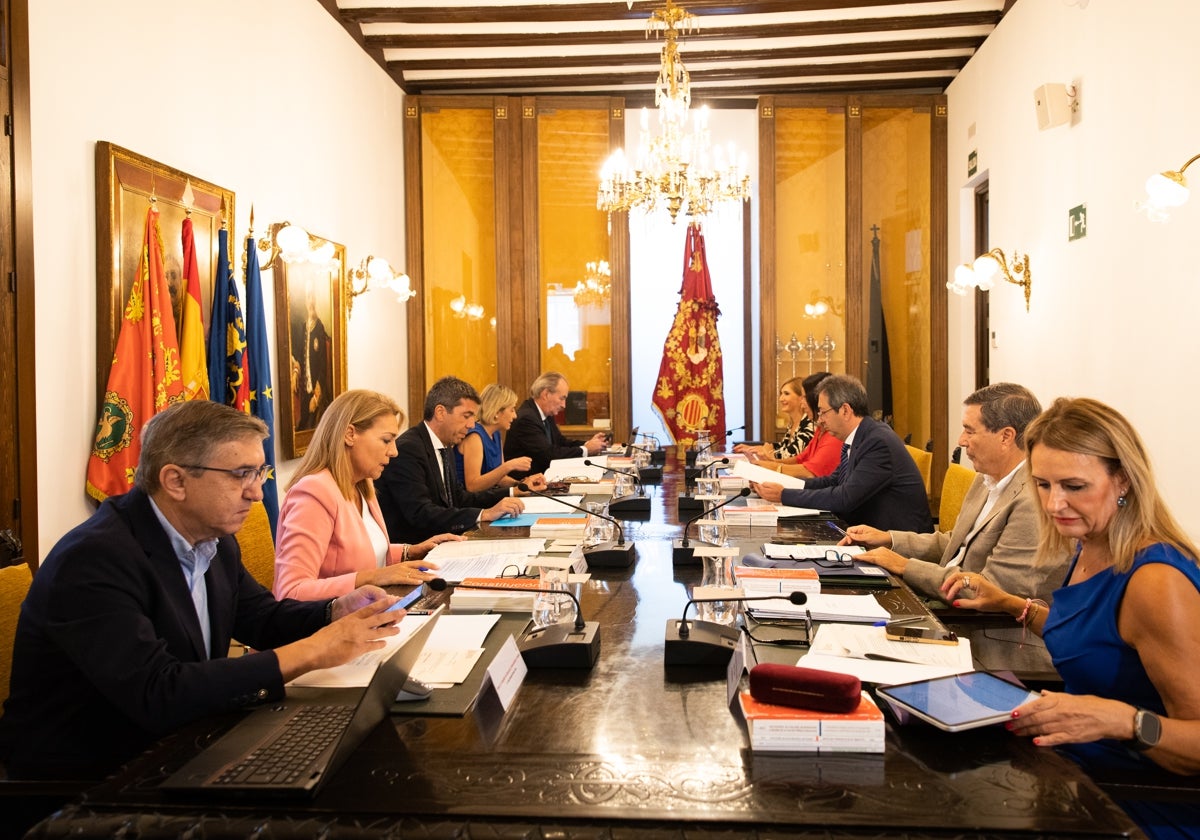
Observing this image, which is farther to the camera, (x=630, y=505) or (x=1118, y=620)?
(x=630, y=505)

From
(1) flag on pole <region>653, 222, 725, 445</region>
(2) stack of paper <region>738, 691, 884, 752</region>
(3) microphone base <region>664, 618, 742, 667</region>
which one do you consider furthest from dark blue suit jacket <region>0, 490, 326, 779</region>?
(1) flag on pole <region>653, 222, 725, 445</region>

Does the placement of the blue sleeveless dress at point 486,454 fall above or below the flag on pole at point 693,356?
below

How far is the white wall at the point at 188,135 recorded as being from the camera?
3.68 m

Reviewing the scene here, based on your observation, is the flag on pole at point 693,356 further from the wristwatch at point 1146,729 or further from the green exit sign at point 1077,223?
the wristwatch at point 1146,729

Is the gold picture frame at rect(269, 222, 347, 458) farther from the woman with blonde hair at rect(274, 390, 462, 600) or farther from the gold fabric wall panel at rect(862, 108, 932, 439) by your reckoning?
the gold fabric wall panel at rect(862, 108, 932, 439)

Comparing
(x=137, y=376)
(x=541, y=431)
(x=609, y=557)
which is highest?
(x=137, y=376)

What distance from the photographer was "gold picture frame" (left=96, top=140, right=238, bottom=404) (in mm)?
3949

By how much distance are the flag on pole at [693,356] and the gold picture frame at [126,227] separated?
470 cm

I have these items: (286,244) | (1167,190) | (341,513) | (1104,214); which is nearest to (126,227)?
Answer: (286,244)

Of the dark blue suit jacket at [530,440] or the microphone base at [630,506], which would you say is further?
the dark blue suit jacket at [530,440]

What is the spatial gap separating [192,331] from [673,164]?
9.74ft

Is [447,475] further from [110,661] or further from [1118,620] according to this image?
[1118,620]

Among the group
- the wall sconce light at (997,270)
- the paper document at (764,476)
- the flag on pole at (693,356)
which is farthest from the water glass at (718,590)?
the flag on pole at (693,356)

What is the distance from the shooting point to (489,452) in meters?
5.93
